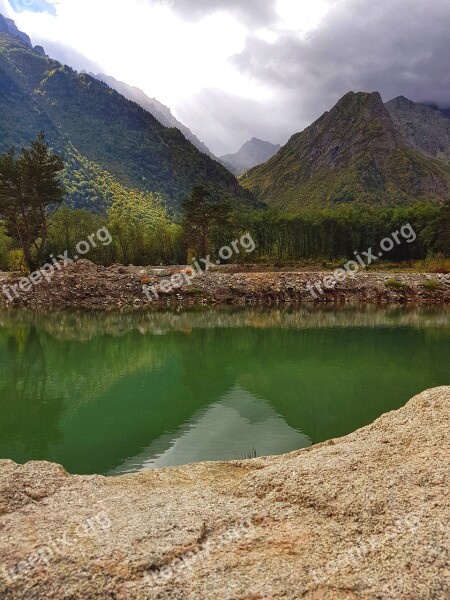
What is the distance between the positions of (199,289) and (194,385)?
28365 millimetres

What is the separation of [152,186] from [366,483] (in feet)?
599

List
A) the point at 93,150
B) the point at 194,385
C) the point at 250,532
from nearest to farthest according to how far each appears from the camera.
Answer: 1. the point at 250,532
2. the point at 194,385
3. the point at 93,150

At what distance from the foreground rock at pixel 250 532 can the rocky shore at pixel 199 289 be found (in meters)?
35.4

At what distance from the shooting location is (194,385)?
1543cm

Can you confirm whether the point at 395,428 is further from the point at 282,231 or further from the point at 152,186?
the point at 152,186

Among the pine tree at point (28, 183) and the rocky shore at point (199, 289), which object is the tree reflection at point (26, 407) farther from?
the pine tree at point (28, 183)

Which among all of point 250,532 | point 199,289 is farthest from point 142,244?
point 250,532

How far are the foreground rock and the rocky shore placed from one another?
35.4m

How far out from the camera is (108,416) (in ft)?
39.5

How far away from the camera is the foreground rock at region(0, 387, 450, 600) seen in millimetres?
3424

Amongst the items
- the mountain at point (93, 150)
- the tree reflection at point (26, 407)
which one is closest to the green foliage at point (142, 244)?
the tree reflection at point (26, 407)

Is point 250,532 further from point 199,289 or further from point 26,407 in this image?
point 199,289

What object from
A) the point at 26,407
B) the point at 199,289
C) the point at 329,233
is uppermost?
the point at 329,233

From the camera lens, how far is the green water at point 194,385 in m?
10.1
